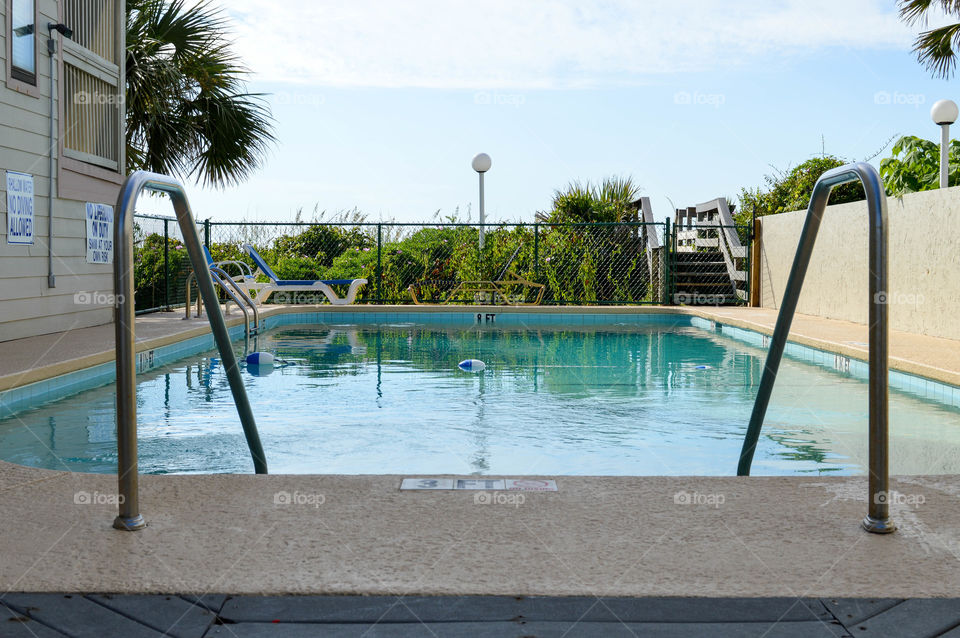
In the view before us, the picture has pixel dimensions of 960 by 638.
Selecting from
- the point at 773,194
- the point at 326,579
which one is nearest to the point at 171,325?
the point at 326,579

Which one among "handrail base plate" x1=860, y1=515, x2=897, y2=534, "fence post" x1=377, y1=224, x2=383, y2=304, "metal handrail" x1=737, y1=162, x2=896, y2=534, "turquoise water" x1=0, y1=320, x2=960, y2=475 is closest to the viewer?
"metal handrail" x1=737, y1=162, x2=896, y2=534

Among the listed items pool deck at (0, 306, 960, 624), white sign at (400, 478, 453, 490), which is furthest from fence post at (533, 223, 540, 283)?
white sign at (400, 478, 453, 490)

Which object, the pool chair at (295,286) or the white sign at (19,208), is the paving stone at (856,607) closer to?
the white sign at (19,208)

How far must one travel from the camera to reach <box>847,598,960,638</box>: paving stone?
5.73 feet

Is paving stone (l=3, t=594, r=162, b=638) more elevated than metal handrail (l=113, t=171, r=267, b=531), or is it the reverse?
metal handrail (l=113, t=171, r=267, b=531)

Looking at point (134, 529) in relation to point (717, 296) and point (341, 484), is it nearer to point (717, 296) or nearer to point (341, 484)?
point (341, 484)

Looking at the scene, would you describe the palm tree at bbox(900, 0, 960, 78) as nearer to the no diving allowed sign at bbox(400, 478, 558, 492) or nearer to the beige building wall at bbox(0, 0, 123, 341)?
the beige building wall at bbox(0, 0, 123, 341)

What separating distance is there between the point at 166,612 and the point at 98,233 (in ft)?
27.3

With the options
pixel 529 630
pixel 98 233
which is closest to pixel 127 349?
pixel 529 630

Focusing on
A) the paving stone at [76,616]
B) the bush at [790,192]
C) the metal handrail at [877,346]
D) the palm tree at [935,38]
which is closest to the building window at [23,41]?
the paving stone at [76,616]

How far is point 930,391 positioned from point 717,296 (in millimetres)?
8416

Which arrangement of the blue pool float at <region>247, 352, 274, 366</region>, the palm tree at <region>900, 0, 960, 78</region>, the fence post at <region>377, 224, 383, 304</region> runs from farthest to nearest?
the fence post at <region>377, 224, 383, 304</region>
the palm tree at <region>900, 0, 960, 78</region>
the blue pool float at <region>247, 352, 274, 366</region>

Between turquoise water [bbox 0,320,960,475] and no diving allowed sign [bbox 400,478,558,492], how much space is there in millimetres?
1448

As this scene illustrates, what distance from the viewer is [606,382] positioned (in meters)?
7.00
